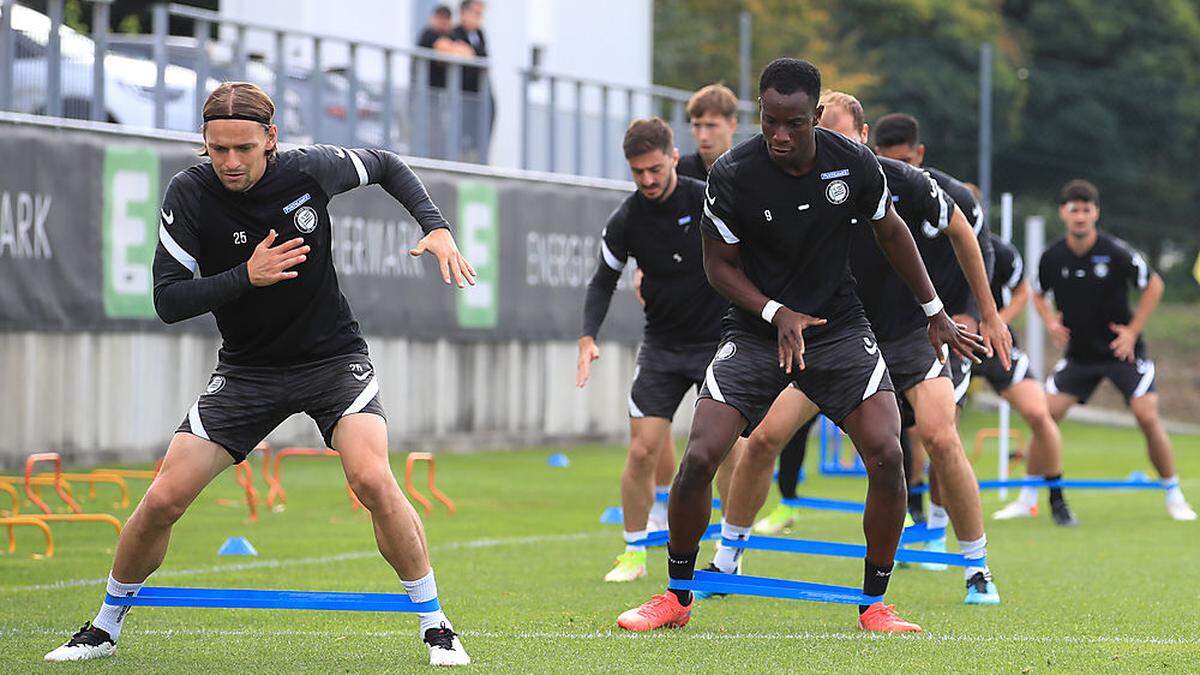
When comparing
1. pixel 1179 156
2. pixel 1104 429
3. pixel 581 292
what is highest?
pixel 1179 156

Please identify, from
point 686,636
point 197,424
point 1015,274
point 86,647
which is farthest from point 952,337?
point 1015,274

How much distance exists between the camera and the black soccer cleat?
1438 centimetres

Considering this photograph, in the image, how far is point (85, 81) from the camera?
18469 millimetres

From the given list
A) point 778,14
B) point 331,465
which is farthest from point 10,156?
point 778,14

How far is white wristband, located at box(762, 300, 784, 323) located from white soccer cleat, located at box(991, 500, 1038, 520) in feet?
25.2

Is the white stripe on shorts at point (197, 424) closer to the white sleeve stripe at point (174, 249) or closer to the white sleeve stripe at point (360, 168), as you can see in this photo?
the white sleeve stripe at point (174, 249)

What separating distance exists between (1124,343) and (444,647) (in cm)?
905

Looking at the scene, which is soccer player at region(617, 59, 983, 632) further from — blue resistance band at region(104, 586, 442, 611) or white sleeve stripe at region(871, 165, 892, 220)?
blue resistance band at region(104, 586, 442, 611)

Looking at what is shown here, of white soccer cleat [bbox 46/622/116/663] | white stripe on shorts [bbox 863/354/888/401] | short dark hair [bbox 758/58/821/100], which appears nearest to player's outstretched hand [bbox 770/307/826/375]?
white stripe on shorts [bbox 863/354/888/401]

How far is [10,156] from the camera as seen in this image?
17.3 m

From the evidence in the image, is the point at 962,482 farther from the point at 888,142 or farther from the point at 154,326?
the point at 154,326

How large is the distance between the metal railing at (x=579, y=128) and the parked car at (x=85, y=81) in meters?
5.31

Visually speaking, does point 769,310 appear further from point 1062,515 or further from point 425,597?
point 1062,515

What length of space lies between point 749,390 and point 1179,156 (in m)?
48.3
